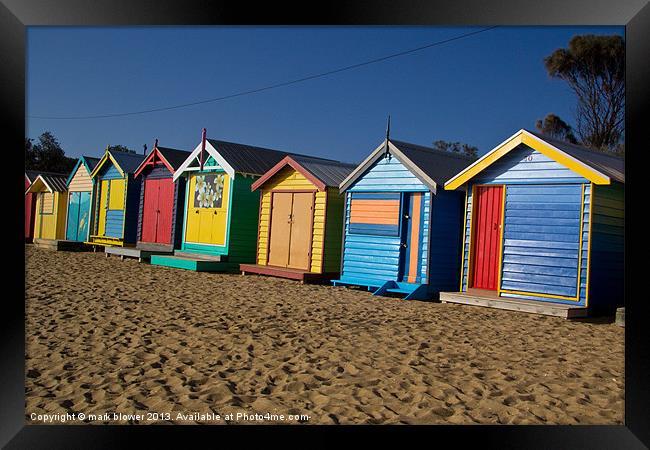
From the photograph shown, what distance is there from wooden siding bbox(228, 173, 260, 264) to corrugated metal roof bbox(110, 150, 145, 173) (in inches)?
232

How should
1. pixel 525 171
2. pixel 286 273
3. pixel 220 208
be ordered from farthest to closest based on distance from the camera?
pixel 220 208 < pixel 286 273 < pixel 525 171

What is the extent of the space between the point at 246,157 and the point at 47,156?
3197 cm

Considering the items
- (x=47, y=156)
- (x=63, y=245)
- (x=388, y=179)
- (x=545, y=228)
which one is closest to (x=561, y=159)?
(x=545, y=228)

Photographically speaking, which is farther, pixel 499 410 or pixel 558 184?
pixel 558 184

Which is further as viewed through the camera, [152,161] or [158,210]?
[152,161]

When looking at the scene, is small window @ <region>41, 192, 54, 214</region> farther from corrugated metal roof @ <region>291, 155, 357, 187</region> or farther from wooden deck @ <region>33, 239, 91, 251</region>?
corrugated metal roof @ <region>291, 155, 357, 187</region>

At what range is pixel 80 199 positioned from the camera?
22047 millimetres

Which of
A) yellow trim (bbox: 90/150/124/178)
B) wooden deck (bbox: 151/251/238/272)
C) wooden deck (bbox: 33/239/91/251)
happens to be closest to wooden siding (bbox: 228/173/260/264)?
wooden deck (bbox: 151/251/238/272)

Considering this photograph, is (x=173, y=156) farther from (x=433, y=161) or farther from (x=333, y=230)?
(x=433, y=161)
